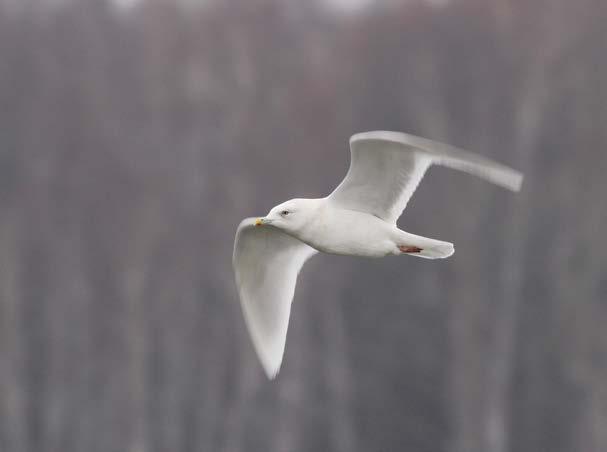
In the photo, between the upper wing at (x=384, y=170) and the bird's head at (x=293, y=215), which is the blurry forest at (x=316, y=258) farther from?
the bird's head at (x=293, y=215)

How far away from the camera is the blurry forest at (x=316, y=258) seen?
61.6 feet

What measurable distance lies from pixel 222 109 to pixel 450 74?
3.23 m

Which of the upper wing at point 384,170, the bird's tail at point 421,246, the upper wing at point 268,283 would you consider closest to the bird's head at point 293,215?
the upper wing at point 384,170

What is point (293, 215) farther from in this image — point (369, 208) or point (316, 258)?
point (316, 258)

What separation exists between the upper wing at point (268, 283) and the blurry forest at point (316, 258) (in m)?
9.78

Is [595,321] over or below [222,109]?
below

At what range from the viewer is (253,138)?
833 inches

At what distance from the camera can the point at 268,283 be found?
Answer: 866 centimetres

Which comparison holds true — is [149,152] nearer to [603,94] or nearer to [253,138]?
[253,138]

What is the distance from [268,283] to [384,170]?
3.73ft

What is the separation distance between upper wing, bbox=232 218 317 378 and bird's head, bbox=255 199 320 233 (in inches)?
25.3

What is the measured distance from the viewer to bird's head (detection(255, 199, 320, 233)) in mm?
7824

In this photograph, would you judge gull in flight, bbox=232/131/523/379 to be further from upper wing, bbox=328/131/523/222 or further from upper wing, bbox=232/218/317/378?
upper wing, bbox=232/218/317/378

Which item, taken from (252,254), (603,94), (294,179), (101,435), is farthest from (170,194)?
(252,254)
